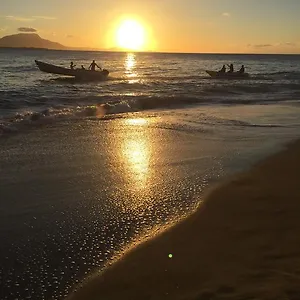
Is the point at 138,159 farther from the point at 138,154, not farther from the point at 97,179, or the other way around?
the point at 97,179

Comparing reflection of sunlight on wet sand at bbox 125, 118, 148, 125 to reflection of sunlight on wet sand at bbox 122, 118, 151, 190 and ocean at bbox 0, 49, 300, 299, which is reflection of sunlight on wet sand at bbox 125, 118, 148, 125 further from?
reflection of sunlight on wet sand at bbox 122, 118, 151, 190

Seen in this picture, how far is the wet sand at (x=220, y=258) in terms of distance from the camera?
378cm

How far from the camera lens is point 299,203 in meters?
6.07

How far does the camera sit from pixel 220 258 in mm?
4402

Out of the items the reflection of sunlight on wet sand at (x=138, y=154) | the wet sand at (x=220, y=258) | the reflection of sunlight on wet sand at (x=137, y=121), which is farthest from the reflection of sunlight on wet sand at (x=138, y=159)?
the reflection of sunlight on wet sand at (x=137, y=121)

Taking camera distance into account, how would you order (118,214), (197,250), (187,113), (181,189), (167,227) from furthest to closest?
(187,113)
(181,189)
(118,214)
(167,227)
(197,250)

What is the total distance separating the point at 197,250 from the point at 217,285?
0.77 metres

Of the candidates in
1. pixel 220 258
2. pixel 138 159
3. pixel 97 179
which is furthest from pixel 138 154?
pixel 220 258

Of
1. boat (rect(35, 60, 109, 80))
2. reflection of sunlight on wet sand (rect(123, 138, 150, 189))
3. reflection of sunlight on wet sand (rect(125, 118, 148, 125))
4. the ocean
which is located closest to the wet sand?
the ocean

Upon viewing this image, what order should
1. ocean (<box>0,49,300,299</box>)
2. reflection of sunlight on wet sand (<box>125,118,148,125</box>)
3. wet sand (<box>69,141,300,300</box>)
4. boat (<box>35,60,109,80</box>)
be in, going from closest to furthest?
wet sand (<box>69,141,300,300</box>) → ocean (<box>0,49,300,299</box>) → reflection of sunlight on wet sand (<box>125,118,148,125</box>) → boat (<box>35,60,109,80</box>)

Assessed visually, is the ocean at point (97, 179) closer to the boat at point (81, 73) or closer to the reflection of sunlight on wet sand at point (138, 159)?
the reflection of sunlight on wet sand at point (138, 159)

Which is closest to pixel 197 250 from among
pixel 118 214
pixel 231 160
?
pixel 118 214

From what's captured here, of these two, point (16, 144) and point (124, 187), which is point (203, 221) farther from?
point (16, 144)

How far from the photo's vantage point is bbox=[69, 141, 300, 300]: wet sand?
378 centimetres
